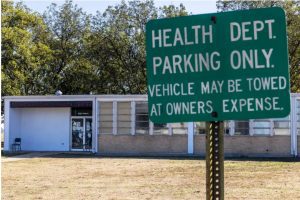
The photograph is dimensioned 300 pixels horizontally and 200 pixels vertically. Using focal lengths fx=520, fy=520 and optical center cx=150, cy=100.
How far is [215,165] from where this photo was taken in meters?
2.26

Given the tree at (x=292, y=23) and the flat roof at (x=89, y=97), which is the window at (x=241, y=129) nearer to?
the flat roof at (x=89, y=97)

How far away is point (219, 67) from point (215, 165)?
0.42 metres

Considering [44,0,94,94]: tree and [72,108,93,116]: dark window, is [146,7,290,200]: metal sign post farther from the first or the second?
[44,0,94,94]: tree

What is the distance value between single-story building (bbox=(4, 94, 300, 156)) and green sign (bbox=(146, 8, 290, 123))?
70.4ft

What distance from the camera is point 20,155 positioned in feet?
89.0

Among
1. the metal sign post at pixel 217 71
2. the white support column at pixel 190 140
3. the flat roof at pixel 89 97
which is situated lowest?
the white support column at pixel 190 140

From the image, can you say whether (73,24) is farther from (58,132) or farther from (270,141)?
(270,141)

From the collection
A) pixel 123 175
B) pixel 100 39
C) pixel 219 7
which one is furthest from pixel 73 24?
pixel 123 175

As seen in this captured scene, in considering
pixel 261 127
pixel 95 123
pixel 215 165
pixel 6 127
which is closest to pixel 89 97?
pixel 95 123

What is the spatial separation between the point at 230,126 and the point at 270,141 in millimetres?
2150

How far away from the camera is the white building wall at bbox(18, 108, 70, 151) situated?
99.7 feet

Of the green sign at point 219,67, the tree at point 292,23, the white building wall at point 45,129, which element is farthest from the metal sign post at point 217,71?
the tree at point 292,23

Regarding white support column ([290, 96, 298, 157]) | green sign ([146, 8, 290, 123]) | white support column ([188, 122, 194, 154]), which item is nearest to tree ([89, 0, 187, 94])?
white support column ([188, 122, 194, 154])

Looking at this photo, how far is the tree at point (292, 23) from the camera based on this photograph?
37.2 m
